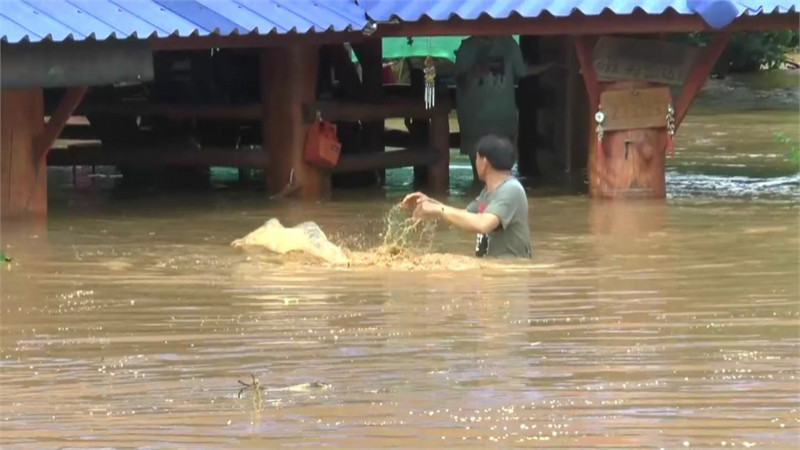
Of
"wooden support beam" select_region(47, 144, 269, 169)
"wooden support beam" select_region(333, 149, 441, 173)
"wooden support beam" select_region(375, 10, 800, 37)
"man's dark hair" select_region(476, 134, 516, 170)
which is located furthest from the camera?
"wooden support beam" select_region(333, 149, 441, 173)

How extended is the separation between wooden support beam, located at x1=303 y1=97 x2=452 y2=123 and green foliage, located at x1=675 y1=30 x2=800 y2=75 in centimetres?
1925

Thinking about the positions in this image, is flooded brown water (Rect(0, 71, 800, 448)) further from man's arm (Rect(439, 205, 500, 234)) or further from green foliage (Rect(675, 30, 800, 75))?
green foliage (Rect(675, 30, 800, 75))

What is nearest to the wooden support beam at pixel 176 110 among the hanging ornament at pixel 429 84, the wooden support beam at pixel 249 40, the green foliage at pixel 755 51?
the wooden support beam at pixel 249 40

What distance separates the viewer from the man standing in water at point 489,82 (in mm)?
14734

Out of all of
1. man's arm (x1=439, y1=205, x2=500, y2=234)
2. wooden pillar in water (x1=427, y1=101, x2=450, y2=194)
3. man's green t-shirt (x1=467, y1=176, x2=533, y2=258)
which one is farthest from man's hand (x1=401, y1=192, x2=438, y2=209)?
wooden pillar in water (x1=427, y1=101, x2=450, y2=194)

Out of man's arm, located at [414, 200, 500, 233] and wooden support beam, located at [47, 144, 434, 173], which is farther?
wooden support beam, located at [47, 144, 434, 173]

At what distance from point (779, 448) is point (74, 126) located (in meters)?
13.5

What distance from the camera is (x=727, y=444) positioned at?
5.14m

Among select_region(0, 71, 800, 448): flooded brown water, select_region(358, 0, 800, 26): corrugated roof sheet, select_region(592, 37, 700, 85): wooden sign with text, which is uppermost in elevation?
select_region(358, 0, 800, 26): corrugated roof sheet

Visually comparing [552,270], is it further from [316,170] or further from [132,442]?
[316,170]

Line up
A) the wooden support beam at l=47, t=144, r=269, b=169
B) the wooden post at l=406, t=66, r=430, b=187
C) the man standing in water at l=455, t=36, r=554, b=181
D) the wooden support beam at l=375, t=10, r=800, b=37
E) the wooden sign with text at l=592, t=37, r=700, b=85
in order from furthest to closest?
the wooden post at l=406, t=66, r=430, b=187 < the wooden support beam at l=47, t=144, r=269, b=169 < the man standing in water at l=455, t=36, r=554, b=181 < the wooden sign with text at l=592, t=37, r=700, b=85 < the wooden support beam at l=375, t=10, r=800, b=37

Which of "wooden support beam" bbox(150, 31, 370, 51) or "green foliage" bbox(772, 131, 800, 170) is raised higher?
"wooden support beam" bbox(150, 31, 370, 51)

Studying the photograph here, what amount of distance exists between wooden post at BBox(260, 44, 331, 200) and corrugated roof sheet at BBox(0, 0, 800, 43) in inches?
26.6

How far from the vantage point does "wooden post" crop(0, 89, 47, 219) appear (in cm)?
1221
